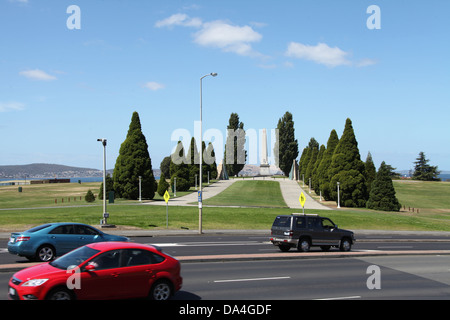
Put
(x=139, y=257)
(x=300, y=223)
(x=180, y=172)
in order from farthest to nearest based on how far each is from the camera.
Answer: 1. (x=180, y=172)
2. (x=300, y=223)
3. (x=139, y=257)

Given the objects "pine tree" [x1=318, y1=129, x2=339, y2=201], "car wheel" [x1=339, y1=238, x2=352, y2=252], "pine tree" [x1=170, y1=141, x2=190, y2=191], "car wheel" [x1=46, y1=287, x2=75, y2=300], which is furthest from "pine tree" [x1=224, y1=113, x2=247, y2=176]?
"car wheel" [x1=46, y1=287, x2=75, y2=300]

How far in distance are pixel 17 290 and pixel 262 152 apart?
382ft

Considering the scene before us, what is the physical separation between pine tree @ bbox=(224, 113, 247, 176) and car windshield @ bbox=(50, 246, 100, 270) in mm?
119748

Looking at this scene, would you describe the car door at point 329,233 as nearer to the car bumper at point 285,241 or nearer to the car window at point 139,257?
the car bumper at point 285,241

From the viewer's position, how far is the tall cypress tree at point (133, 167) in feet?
186

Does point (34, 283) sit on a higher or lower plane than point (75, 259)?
lower

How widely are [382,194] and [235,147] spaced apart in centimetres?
7687

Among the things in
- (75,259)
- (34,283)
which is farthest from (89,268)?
(34,283)

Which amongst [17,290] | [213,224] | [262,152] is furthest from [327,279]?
[262,152]

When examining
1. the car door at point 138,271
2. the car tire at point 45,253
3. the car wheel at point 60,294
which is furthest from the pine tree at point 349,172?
the car wheel at point 60,294

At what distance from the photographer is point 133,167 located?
57031mm

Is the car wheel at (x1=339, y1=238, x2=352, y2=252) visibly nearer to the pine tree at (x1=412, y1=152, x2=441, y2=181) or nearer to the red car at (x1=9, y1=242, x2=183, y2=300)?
the red car at (x1=9, y1=242, x2=183, y2=300)

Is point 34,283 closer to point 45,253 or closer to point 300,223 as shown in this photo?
point 45,253
